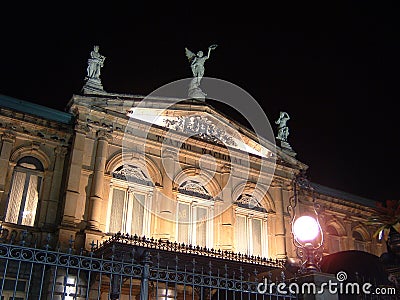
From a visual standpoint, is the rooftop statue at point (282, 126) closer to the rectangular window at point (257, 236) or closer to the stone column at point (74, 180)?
the rectangular window at point (257, 236)

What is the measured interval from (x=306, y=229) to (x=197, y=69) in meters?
15.8

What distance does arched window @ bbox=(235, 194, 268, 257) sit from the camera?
68.1 feet

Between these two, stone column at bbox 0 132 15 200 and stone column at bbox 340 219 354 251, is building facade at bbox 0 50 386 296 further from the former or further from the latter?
stone column at bbox 340 219 354 251

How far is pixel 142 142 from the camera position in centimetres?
1961

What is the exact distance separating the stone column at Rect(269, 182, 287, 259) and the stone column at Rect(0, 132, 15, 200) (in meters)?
12.5

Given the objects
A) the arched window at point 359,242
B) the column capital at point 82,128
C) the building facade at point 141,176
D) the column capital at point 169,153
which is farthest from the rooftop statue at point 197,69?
the arched window at point 359,242

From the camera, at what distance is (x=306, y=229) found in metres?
7.57

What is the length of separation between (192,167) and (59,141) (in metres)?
6.05

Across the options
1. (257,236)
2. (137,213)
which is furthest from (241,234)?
(137,213)

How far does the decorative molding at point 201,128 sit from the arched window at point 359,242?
32.4ft

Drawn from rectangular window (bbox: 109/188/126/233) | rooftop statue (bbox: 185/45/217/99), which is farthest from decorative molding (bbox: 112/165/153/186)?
rooftop statue (bbox: 185/45/217/99)

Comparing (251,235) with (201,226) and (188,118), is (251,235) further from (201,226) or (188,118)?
(188,118)

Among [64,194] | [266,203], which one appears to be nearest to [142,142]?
[64,194]

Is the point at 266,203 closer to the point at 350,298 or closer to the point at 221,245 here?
the point at 221,245
